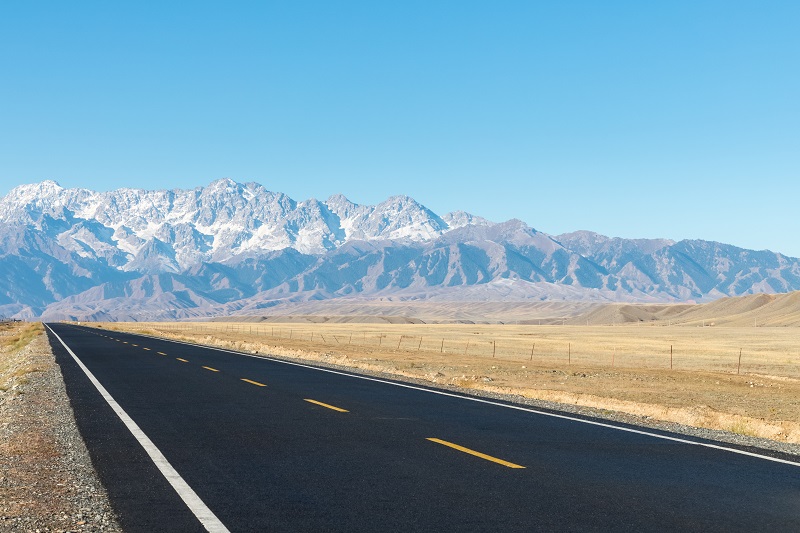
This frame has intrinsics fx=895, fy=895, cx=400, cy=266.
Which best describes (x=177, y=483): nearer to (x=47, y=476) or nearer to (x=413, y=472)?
→ (x=47, y=476)

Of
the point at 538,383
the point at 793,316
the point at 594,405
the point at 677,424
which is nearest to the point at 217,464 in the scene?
the point at 677,424

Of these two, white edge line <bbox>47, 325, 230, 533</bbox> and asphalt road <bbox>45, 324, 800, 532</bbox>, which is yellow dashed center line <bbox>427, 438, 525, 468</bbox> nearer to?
asphalt road <bbox>45, 324, 800, 532</bbox>

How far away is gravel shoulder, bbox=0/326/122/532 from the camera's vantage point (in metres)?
8.63

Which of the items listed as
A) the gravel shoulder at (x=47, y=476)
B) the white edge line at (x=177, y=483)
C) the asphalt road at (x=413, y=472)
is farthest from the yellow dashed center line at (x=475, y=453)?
the gravel shoulder at (x=47, y=476)

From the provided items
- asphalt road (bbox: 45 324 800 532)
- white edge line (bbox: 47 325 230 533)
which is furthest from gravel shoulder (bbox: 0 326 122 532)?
white edge line (bbox: 47 325 230 533)

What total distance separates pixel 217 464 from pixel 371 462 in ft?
6.64

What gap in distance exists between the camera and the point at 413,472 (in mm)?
11125

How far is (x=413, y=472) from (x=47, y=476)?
450 cm

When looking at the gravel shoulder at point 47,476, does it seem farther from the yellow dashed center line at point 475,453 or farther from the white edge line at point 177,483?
the yellow dashed center line at point 475,453

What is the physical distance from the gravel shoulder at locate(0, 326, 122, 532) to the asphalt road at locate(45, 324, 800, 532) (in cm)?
26

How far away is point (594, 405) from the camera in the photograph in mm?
23125

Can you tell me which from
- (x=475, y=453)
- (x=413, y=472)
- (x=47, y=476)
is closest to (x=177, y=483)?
(x=47, y=476)

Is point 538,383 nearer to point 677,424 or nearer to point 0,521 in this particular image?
point 677,424

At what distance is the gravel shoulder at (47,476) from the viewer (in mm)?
8633
